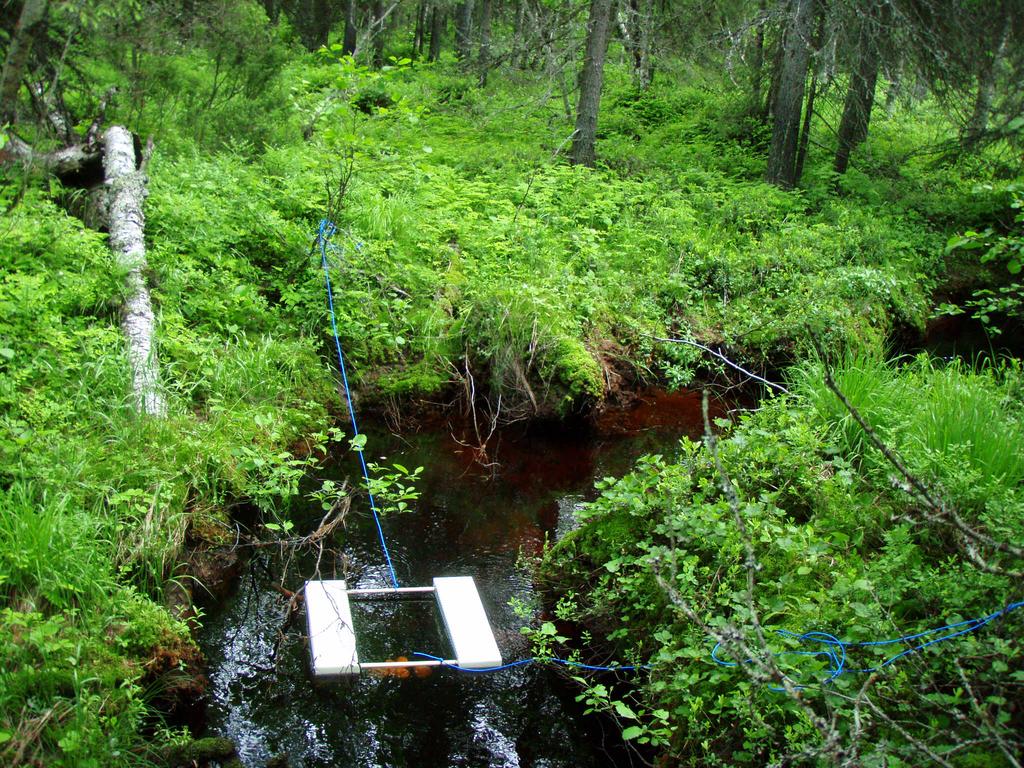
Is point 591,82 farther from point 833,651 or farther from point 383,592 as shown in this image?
point 833,651

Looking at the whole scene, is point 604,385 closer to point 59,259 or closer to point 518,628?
point 518,628

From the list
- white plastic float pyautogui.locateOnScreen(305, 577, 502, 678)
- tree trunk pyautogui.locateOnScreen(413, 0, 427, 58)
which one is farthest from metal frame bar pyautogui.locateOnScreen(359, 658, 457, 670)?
tree trunk pyautogui.locateOnScreen(413, 0, 427, 58)

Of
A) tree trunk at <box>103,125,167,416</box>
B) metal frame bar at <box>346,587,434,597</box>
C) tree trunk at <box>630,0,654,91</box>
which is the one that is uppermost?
tree trunk at <box>630,0,654,91</box>

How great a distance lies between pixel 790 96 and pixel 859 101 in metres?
1.22

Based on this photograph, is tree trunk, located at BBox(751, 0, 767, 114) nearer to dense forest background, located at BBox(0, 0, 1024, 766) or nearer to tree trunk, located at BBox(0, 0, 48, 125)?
dense forest background, located at BBox(0, 0, 1024, 766)

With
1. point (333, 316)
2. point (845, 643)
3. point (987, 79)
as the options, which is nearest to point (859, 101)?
point (987, 79)

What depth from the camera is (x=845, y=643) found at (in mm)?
3412

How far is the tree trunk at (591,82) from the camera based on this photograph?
11.6 metres

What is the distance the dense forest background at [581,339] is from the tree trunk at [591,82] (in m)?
0.06

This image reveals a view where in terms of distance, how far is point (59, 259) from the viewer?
20.6 feet

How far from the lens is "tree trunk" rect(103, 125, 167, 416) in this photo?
5578mm

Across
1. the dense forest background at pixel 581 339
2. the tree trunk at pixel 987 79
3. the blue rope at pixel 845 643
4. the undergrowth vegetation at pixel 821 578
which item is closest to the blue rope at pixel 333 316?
the dense forest background at pixel 581 339

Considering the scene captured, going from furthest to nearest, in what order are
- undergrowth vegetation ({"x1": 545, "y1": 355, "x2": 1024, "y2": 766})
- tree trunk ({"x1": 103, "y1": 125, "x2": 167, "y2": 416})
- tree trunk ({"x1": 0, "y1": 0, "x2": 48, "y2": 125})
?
tree trunk ({"x1": 103, "y1": 125, "x2": 167, "y2": 416}) < tree trunk ({"x1": 0, "y1": 0, "x2": 48, "y2": 125}) < undergrowth vegetation ({"x1": 545, "y1": 355, "x2": 1024, "y2": 766})

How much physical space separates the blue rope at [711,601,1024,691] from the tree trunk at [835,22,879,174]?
31.2ft
